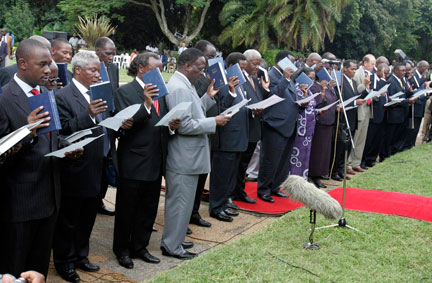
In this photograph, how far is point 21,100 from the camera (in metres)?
3.41

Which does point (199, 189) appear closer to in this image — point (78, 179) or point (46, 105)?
point (78, 179)

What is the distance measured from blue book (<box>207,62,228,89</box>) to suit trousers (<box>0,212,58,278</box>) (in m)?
2.57

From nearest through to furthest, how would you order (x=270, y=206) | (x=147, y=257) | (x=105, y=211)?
(x=147, y=257)
(x=105, y=211)
(x=270, y=206)

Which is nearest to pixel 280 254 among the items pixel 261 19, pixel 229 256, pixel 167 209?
pixel 229 256

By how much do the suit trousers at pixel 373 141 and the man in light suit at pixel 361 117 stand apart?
1.38 feet

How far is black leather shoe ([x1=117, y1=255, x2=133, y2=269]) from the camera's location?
15.8 feet

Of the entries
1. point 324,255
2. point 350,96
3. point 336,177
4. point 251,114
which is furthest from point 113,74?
point 336,177

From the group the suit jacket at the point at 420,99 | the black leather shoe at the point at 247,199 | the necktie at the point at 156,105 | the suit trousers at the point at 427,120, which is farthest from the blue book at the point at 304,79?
the suit trousers at the point at 427,120

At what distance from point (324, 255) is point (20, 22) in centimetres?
3116

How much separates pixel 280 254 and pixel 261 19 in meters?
24.7

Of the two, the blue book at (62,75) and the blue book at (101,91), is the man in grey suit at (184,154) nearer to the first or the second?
the blue book at (101,91)

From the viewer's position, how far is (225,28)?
98.2ft

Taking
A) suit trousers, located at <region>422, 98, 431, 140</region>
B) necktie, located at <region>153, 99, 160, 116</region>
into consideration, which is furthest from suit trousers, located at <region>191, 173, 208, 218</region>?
suit trousers, located at <region>422, 98, 431, 140</region>

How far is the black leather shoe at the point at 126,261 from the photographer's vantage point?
4802 mm
